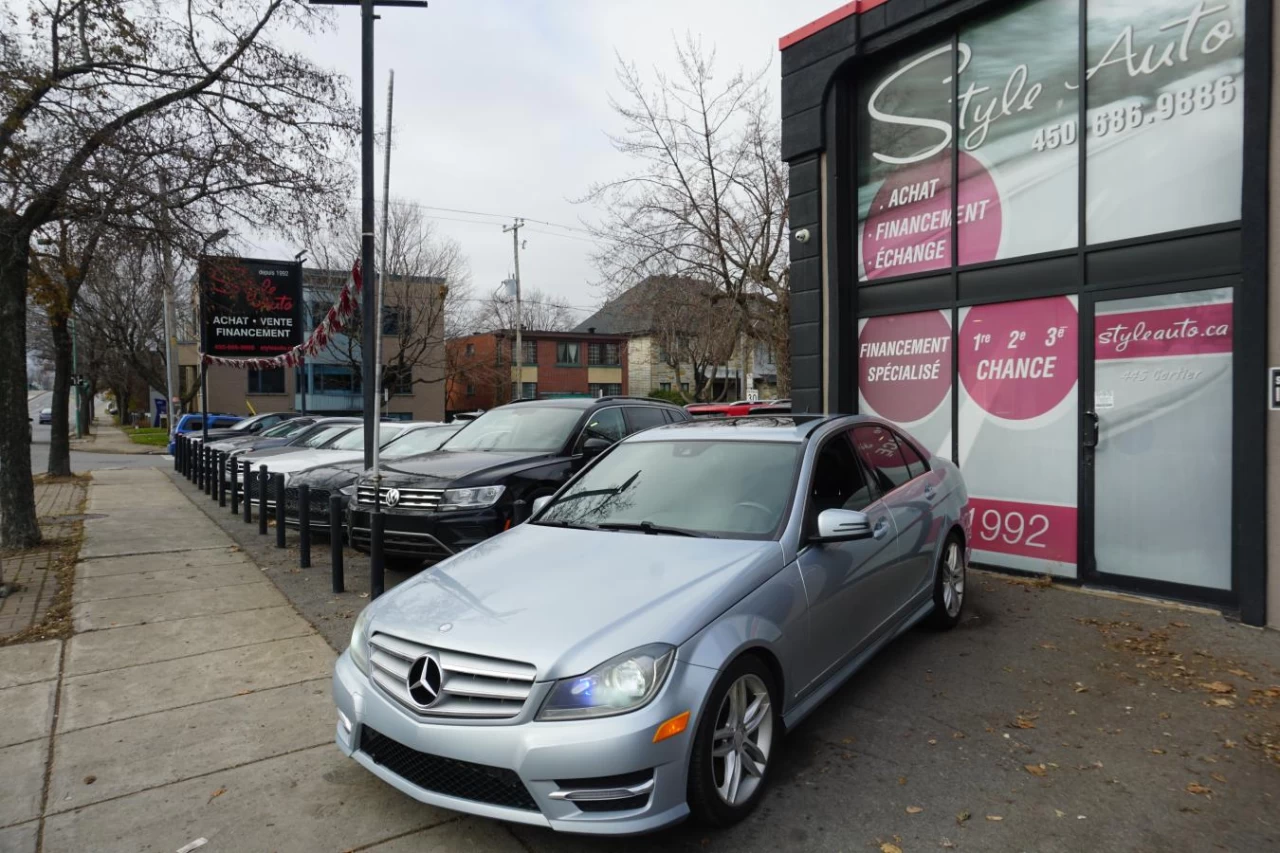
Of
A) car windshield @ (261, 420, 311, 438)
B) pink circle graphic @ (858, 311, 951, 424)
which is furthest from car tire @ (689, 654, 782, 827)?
car windshield @ (261, 420, 311, 438)

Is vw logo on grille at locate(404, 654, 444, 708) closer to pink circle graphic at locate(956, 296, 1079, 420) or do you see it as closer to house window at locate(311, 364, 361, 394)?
pink circle graphic at locate(956, 296, 1079, 420)

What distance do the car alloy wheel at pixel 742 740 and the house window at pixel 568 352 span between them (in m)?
51.2

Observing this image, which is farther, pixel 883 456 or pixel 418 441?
pixel 418 441

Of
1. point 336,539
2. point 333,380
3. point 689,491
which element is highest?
point 333,380

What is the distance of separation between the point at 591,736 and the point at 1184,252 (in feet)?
19.2

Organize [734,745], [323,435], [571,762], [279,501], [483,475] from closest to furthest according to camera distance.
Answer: [571,762], [734,745], [483,475], [279,501], [323,435]

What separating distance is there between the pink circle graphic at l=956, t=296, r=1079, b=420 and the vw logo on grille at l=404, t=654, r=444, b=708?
5.91 meters

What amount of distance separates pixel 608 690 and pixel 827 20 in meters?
7.98

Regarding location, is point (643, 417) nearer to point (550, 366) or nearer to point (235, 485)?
A: point (235, 485)

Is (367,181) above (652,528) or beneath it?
above

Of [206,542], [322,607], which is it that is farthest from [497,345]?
[322,607]

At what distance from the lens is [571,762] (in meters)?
2.69

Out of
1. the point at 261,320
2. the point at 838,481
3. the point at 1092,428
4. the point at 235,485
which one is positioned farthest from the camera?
the point at 261,320

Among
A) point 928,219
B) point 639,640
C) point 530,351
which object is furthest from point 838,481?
point 530,351
